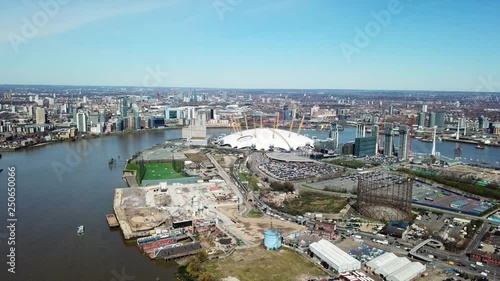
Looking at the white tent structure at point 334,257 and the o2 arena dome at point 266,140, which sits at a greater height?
the o2 arena dome at point 266,140

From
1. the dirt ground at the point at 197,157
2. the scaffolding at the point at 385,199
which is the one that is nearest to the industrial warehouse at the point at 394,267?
the scaffolding at the point at 385,199

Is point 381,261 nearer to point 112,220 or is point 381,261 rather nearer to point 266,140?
point 112,220

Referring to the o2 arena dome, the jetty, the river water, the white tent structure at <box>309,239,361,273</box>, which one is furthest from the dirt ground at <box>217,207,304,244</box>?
the o2 arena dome

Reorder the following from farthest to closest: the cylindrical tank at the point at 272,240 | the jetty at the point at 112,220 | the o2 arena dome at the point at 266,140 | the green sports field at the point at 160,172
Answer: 1. the o2 arena dome at the point at 266,140
2. the green sports field at the point at 160,172
3. the jetty at the point at 112,220
4. the cylindrical tank at the point at 272,240

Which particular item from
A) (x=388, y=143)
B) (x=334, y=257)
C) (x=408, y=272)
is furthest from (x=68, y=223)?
(x=388, y=143)

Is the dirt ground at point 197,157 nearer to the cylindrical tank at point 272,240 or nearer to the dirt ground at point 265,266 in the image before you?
the cylindrical tank at point 272,240

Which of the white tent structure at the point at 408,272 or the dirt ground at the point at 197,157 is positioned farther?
the dirt ground at the point at 197,157

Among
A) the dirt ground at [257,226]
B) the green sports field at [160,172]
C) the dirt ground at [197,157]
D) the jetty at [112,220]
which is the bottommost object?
the dirt ground at [257,226]
